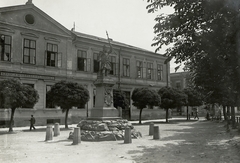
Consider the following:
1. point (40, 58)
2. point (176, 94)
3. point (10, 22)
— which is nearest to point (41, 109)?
point (40, 58)

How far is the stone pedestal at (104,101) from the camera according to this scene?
1334cm

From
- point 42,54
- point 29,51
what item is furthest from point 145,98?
point 29,51

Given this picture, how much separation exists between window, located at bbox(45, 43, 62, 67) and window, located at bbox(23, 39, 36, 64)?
4.95ft

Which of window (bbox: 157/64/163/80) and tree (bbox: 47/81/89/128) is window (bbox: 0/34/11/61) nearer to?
tree (bbox: 47/81/89/128)

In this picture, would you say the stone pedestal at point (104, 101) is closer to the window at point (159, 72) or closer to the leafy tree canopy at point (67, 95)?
the leafy tree canopy at point (67, 95)

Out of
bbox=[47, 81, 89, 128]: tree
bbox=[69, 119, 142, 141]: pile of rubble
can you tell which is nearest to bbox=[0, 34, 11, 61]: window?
bbox=[47, 81, 89, 128]: tree

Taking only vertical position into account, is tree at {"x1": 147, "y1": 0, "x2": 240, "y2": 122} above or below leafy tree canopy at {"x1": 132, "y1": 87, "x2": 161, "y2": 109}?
above

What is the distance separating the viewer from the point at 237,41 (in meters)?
8.55

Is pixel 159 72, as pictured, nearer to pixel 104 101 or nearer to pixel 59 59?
pixel 59 59

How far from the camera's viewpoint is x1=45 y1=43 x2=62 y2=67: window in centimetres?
2709

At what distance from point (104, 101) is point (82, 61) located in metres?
17.7

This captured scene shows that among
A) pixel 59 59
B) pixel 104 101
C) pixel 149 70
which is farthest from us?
pixel 149 70

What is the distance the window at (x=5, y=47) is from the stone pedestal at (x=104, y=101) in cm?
1447

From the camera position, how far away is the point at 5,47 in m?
24.0
